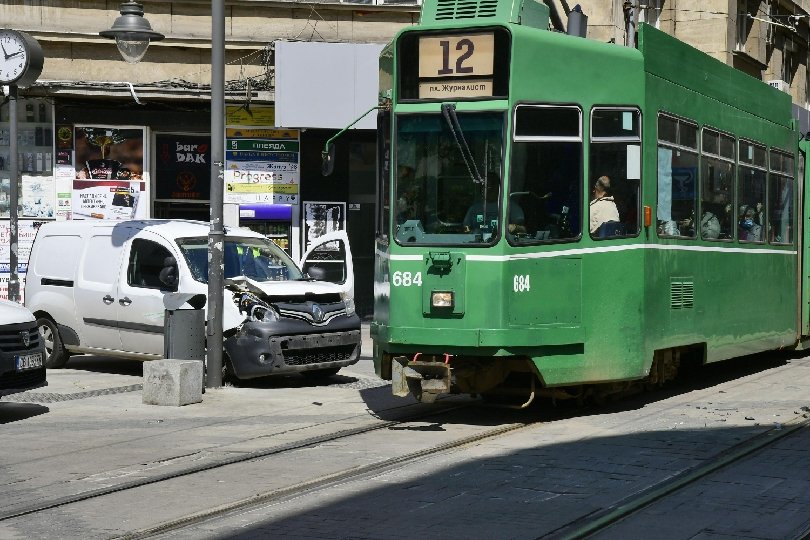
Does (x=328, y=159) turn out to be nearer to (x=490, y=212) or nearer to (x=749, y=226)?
(x=490, y=212)

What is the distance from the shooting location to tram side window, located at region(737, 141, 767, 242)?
1491 cm

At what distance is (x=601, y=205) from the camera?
1159 centimetres

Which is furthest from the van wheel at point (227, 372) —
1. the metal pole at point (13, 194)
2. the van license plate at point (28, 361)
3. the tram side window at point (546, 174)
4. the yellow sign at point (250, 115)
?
the yellow sign at point (250, 115)

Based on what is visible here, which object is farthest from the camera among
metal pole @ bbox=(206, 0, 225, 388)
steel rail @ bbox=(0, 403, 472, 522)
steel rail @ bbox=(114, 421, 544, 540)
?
metal pole @ bbox=(206, 0, 225, 388)

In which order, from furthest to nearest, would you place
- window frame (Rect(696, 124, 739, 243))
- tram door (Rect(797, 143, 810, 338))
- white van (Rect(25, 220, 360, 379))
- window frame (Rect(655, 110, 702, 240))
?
tram door (Rect(797, 143, 810, 338)), white van (Rect(25, 220, 360, 379)), window frame (Rect(696, 124, 739, 243)), window frame (Rect(655, 110, 702, 240))

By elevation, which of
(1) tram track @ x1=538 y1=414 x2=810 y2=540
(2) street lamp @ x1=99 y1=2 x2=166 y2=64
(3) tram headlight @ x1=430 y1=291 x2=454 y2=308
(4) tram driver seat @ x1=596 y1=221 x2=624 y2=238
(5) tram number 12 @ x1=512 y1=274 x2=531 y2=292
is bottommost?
(1) tram track @ x1=538 y1=414 x2=810 y2=540

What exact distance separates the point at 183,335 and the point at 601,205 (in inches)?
185

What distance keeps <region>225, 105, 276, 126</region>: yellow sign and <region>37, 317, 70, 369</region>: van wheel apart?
761 centimetres

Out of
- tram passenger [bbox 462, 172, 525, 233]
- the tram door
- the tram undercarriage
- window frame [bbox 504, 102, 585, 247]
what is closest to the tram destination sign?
window frame [bbox 504, 102, 585, 247]

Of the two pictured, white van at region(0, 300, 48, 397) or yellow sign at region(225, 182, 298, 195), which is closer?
white van at region(0, 300, 48, 397)

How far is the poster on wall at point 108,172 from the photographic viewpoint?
76.7 ft

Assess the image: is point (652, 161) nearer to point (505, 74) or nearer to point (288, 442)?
point (505, 74)

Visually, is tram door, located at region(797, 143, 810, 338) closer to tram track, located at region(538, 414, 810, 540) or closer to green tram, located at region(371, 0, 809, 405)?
green tram, located at region(371, 0, 809, 405)

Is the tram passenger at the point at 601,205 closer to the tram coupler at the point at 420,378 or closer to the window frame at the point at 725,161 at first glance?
the tram coupler at the point at 420,378
